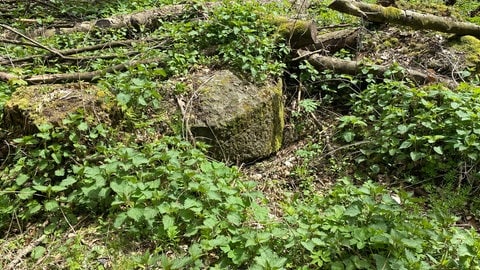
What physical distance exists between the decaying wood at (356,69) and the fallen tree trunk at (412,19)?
861 millimetres

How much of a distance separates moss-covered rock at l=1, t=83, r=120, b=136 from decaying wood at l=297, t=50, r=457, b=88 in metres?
2.90

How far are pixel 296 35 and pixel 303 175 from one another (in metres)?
2.15

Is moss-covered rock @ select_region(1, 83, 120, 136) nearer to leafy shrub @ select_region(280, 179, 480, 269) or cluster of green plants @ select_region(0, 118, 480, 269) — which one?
cluster of green plants @ select_region(0, 118, 480, 269)

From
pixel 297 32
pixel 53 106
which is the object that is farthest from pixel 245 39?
pixel 53 106

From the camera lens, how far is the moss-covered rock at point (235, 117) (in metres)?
4.29

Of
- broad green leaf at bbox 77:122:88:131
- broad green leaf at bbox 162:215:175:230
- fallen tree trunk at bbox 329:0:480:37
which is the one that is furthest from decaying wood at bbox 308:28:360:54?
broad green leaf at bbox 162:215:175:230

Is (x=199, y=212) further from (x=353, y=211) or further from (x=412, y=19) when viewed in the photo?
(x=412, y=19)

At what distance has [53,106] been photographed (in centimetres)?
365

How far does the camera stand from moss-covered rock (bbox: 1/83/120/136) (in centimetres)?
353

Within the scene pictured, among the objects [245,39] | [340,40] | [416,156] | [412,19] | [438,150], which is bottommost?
[416,156]

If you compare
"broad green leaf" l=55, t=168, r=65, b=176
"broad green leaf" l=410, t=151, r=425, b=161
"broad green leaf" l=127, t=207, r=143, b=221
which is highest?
"broad green leaf" l=55, t=168, r=65, b=176

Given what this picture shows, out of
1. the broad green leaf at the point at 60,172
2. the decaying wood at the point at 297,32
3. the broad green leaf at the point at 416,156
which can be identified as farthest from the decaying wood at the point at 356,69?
the broad green leaf at the point at 60,172

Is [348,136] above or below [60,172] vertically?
below

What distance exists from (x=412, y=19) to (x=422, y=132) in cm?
243
